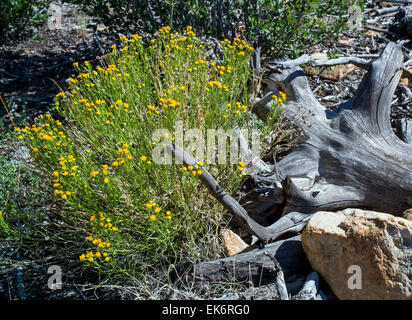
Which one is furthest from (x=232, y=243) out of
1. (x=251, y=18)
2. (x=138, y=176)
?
(x=251, y=18)

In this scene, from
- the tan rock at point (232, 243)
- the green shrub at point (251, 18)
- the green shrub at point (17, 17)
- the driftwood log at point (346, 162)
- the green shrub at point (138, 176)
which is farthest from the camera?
the green shrub at point (17, 17)

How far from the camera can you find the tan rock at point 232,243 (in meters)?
2.96

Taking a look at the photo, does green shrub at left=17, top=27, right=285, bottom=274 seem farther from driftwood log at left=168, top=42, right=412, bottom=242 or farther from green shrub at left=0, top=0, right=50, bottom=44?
green shrub at left=0, top=0, right=50, bottom=44

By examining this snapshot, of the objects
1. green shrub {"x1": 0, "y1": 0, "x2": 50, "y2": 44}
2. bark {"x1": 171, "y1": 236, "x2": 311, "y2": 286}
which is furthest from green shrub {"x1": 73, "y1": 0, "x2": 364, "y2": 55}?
bark {"x1": 171, "y1": 236, "x2": 311, "y2": 286}

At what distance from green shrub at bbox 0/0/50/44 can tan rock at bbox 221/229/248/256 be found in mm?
5003

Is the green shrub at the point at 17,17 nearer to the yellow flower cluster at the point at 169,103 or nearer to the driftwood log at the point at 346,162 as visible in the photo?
the yellow flower cluster at the point at 169,103

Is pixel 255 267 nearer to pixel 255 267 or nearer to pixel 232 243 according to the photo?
pixel 255 267

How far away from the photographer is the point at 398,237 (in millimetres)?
2322

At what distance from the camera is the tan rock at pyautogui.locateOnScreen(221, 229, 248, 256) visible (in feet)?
9.73

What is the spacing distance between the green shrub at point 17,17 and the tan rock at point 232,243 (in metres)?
5.00

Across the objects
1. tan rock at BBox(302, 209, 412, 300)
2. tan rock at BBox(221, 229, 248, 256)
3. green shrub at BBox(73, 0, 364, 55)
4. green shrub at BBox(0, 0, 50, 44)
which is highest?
green shrub at BBox(73, 0, 364, 55)

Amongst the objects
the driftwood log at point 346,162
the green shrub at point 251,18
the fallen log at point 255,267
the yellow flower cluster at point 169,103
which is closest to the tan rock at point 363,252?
the fallen log at point 255,267

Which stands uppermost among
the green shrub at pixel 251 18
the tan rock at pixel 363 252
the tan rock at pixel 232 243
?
the green shrub at pixel 251 18
